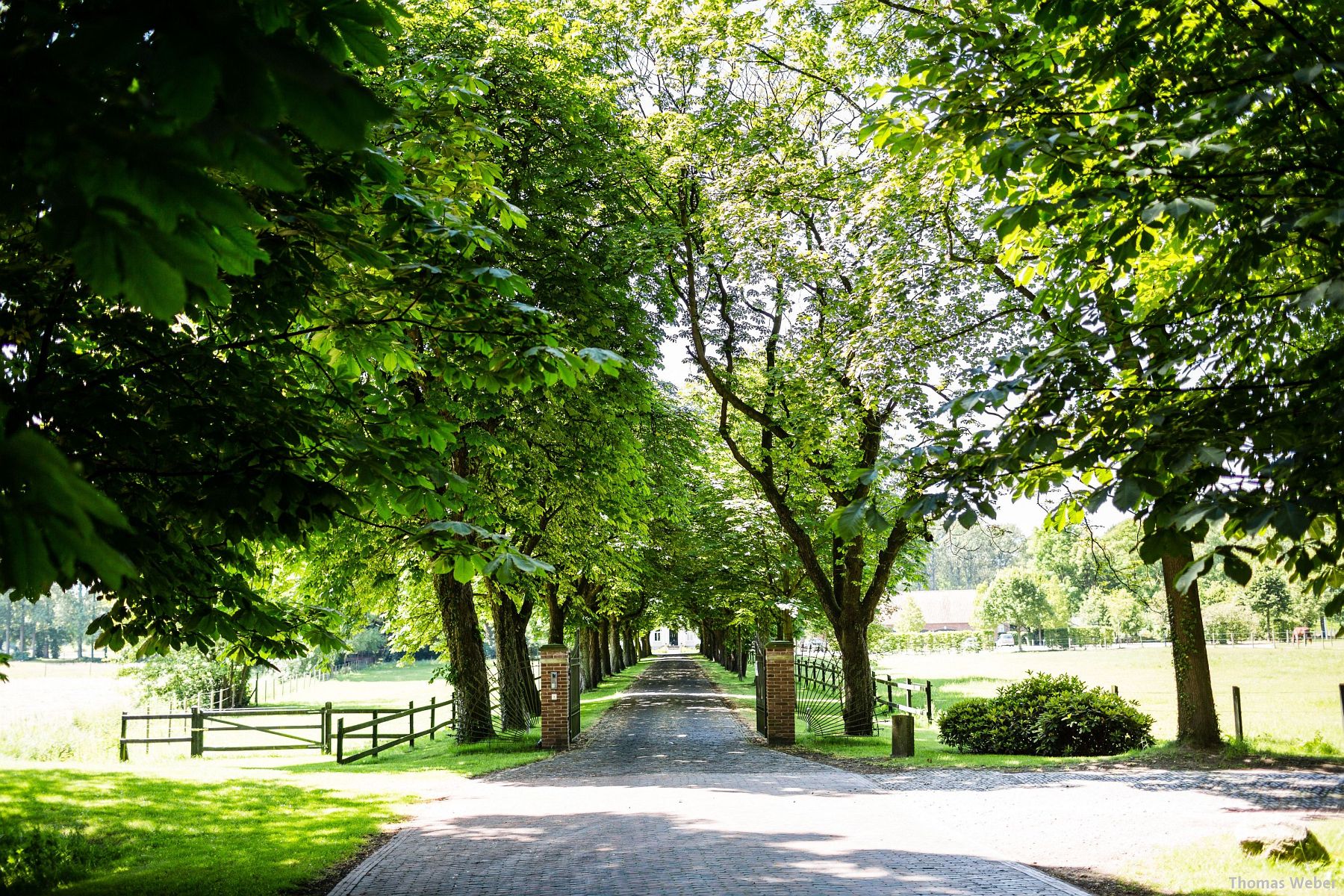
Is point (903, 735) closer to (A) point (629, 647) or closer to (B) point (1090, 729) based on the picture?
(B) point (1090, 729)

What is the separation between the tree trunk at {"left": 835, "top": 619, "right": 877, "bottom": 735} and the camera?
62.7 ft

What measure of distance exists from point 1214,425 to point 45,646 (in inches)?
5619

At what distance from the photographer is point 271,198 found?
502 centimetres

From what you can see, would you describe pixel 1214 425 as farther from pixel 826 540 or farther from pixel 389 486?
pixel 826 540

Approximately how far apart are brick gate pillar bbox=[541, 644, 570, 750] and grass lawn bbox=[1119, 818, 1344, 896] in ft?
38.4

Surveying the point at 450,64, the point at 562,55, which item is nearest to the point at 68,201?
the point at 450,64

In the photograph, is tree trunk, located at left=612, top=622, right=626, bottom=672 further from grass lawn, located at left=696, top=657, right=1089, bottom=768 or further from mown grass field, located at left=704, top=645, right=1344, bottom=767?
grass lawn, located at left=696, top=657, right=1089, bottom=768

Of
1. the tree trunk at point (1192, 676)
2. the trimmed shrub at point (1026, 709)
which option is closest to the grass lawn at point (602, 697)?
the trimmed shrub at point (1026, 709)

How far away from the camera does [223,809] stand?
1162 centimetres

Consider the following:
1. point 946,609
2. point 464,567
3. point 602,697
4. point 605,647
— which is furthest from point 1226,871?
point 946,609

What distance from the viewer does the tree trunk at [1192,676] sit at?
14.5 meters

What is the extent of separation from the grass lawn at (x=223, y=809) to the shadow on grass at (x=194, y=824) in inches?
0.7

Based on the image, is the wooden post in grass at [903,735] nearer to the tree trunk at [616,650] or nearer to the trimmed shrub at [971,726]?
the trimmed shrub at [971,726]

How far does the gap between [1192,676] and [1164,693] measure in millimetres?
21103
